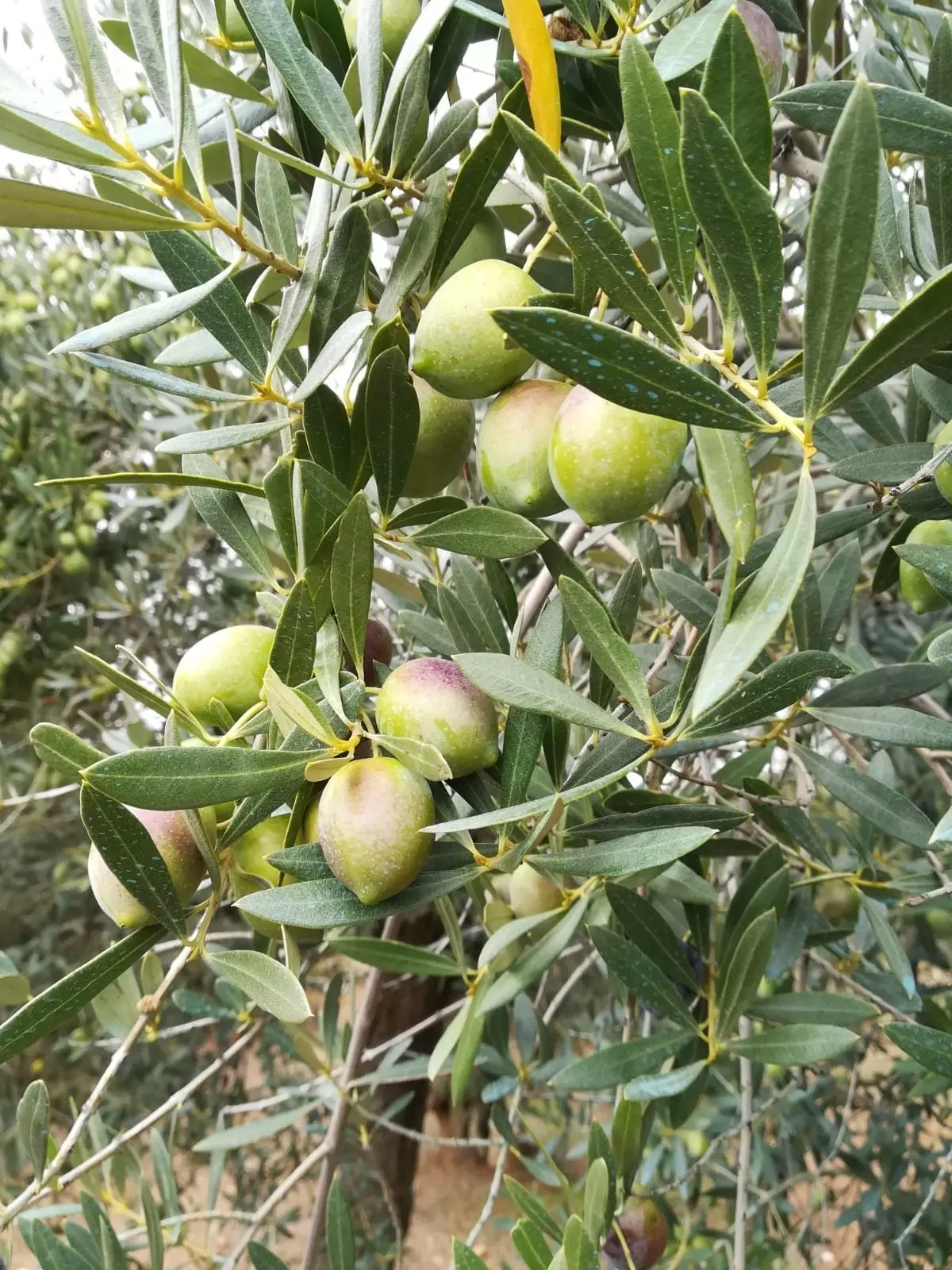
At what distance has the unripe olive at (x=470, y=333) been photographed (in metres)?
0.47

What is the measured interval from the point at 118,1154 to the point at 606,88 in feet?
5.25

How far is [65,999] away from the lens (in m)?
0.50

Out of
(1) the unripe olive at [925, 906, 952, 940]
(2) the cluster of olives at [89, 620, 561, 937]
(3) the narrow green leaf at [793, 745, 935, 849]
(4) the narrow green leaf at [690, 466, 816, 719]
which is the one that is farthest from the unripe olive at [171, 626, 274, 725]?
(1) the unripe olive at [925, 906, 952, 940]

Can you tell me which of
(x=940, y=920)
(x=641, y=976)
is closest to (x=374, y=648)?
(x=641, y=976)

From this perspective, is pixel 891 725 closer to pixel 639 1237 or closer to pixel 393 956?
pixel 393 956

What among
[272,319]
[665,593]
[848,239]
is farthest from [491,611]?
[848,239]

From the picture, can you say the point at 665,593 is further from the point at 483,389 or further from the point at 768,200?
the point at 768,200

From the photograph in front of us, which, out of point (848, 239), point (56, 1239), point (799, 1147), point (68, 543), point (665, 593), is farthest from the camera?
point (68, 543)

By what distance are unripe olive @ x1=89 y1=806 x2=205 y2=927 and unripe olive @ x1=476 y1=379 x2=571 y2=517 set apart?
297 mm

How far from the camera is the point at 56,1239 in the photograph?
900mm

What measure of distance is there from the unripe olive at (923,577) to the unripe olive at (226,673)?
0.51m

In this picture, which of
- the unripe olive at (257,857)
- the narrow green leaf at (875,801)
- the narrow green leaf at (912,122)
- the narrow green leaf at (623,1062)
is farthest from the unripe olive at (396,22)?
the narrow green leaf at (623,1062)

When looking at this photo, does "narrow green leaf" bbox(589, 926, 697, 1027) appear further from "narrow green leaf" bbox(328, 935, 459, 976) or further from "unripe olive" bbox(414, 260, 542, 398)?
"unripe olive" bbox(414, 260, 542, 398)

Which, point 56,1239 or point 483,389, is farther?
point 56,1239
